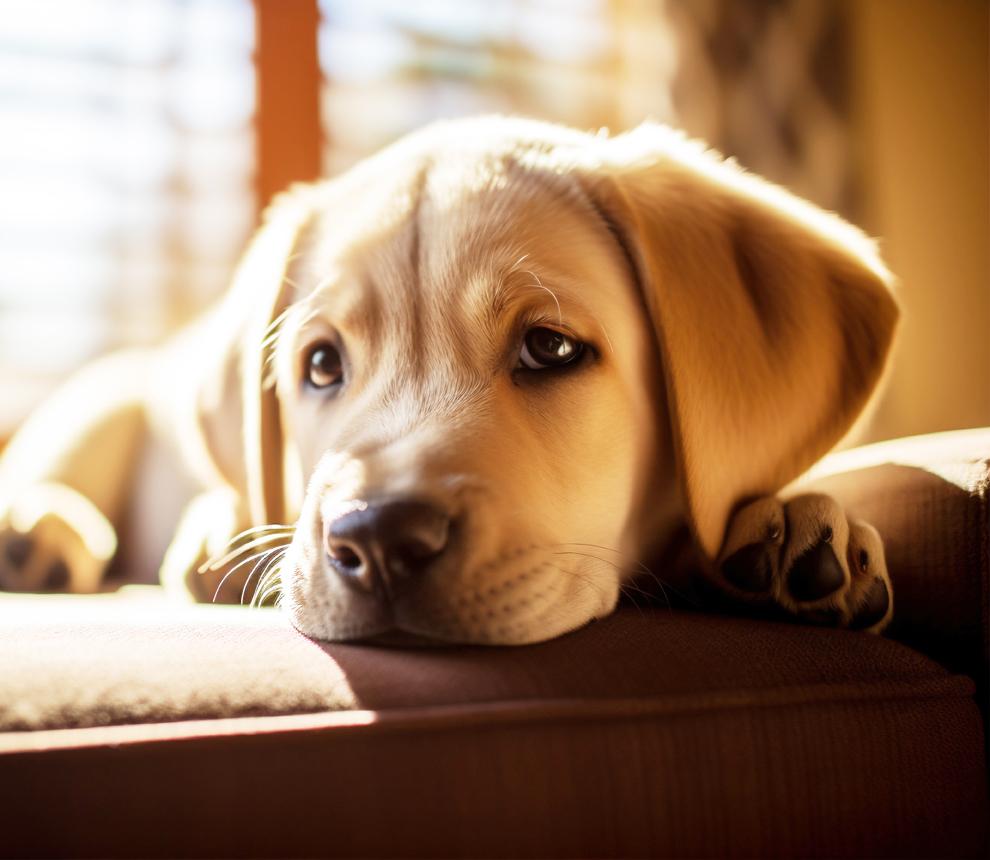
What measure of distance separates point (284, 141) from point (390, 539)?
14.0 feet

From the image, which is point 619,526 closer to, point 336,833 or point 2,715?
point 336,833

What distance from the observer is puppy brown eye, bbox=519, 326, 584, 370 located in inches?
71.9

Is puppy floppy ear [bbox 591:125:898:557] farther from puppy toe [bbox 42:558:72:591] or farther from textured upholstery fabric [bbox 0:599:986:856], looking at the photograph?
puppy toe [bbox 42:558:72:591]

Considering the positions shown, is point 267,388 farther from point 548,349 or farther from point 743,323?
point 743,323

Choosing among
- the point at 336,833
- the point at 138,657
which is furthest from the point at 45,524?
the point at 336,833

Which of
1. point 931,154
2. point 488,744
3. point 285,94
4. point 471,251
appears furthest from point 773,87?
point 488,744

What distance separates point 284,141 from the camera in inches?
198

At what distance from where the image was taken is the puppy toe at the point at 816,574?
1524 millimetres

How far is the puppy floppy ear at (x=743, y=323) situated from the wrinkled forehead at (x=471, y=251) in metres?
0.10

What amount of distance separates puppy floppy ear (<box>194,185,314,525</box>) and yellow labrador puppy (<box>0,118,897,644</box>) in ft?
0.04

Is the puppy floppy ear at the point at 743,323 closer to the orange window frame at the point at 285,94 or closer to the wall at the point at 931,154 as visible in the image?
the orange window frame at the point at 285,94

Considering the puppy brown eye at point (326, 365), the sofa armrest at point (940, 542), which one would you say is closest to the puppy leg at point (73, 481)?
the puppy brown eye at point (326, 365)

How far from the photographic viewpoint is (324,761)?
1.02 metres

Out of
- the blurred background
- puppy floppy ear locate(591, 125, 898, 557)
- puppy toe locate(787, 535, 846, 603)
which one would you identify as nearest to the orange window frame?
the blurred background
